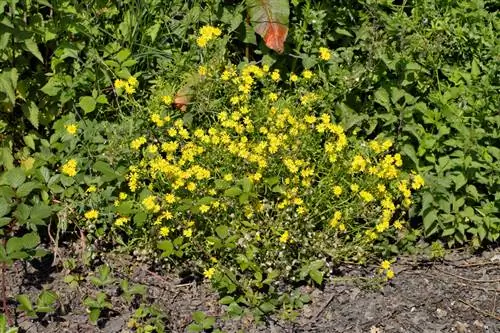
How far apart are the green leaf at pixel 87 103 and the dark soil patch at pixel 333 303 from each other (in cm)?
85

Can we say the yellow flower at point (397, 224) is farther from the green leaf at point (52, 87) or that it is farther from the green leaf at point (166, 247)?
the green leaf at point (52, 87)

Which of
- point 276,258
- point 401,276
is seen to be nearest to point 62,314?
point 276,258

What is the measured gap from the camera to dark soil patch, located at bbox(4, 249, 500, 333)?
13.5ft

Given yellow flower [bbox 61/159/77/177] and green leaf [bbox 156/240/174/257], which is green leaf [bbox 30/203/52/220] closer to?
yellow flower [bbox 61/159/77/177]

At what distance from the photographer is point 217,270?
4184 millimetres

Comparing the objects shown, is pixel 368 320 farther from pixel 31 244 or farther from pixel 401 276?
pixel 31 244

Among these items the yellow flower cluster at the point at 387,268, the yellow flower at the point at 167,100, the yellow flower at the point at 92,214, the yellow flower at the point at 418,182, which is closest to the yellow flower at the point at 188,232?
the yellow flower at the point at 92,214

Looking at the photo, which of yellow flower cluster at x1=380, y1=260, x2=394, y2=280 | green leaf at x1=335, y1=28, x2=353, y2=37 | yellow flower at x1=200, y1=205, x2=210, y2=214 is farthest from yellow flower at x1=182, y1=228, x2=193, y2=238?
green leaf at x1=335, y1=28, x2=353, y2=37

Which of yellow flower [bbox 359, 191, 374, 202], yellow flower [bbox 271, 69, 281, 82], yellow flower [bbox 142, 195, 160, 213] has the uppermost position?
yellow flower [bbox 271, 69, 281, 82]

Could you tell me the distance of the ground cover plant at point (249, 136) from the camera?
14.1ft

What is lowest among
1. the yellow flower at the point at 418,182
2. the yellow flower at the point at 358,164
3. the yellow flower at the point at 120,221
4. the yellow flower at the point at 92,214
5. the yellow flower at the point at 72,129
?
the yellow flower at the point at 120,221

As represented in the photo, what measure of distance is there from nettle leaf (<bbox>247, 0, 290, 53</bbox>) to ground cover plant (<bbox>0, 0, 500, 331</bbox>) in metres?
0.01

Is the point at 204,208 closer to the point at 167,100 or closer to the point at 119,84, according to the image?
the point at 167,100

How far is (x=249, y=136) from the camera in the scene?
4.67 m
